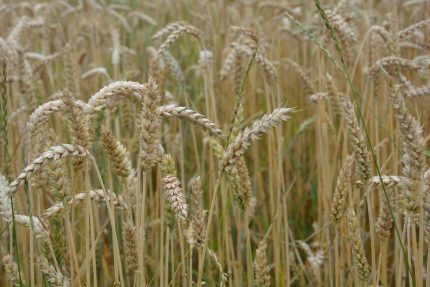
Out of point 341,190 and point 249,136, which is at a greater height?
point 249,136

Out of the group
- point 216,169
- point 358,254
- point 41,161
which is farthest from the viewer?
point 216,169

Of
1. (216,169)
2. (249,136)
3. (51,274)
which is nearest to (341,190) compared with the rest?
(249,136)

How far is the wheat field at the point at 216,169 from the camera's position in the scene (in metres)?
1.24

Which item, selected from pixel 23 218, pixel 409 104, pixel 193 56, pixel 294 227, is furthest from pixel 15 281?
pixel 193 56

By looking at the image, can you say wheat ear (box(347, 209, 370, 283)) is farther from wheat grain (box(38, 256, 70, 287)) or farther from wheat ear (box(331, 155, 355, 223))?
wheat grain (box(38, 256, 70, 287))

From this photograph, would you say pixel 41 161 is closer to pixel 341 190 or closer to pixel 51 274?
pixel 51 274

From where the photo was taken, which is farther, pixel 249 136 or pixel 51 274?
pixel 51 274

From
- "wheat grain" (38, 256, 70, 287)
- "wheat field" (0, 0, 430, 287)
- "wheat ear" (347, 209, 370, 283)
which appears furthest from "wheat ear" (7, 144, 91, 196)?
"wheat ear" (347, 209, 370, 283)

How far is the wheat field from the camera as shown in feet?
4.07

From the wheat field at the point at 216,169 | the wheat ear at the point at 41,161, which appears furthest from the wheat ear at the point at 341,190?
the wheat ear at the point at 41,161

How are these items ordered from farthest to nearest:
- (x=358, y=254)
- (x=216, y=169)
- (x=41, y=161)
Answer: (x=216, y=169) < (x=358, y=254) < (x=41, y=161)

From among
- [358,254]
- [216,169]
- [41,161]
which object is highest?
[41,161]

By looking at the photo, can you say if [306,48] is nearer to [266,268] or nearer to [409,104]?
[409,104]

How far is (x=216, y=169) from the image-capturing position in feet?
7.64
